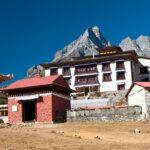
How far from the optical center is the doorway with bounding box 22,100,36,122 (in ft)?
148

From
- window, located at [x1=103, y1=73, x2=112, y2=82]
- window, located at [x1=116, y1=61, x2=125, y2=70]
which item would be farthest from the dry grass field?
window, located at [x1=103, y1=73, x2=112, y2=82]

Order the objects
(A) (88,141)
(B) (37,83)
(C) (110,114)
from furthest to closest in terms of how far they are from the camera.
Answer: (B) (37,83) < (C) (110,114) < (A) (88,141)

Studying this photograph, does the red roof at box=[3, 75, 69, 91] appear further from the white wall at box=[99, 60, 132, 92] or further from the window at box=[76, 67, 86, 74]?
the window at box=[76, 67, 86, 74]

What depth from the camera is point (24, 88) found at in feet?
147

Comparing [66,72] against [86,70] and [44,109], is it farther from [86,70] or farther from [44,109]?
[44,109]

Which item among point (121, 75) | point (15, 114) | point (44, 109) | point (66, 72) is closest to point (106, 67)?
point (121, 75)

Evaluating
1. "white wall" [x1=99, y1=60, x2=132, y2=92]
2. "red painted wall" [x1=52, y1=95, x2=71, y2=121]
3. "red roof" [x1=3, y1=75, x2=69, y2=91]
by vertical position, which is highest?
"white wall" [x1=99, y1=60, x2=132, y2=92]

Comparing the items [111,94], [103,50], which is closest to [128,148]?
[111,94]

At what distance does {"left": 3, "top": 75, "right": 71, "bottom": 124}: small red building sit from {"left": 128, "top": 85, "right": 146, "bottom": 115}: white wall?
8.02 m

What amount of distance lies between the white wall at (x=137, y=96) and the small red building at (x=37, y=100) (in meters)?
8.02

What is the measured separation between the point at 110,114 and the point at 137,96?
7.13 meters

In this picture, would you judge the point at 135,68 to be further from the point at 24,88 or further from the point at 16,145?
the point at 16,145

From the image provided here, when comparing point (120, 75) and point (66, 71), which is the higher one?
point (66, 71)

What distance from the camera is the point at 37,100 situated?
144ft
